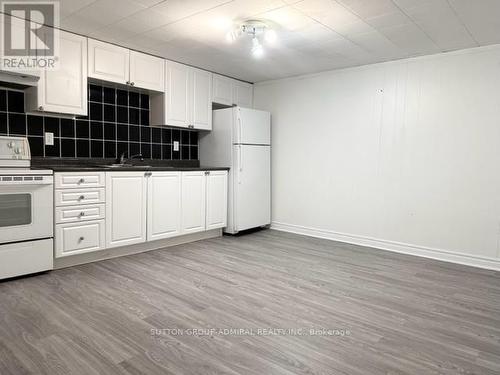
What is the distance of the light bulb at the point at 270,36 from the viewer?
309 centimetres

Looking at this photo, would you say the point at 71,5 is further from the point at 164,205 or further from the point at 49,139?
the point at 164,205

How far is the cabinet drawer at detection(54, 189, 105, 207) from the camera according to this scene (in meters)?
3.00

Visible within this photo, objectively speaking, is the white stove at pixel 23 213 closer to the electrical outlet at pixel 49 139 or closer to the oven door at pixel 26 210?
the oven door at pixel 26 210

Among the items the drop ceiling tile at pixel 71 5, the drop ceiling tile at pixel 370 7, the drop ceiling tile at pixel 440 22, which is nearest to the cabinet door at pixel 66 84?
the drop ceiling tile at pixel 71 5

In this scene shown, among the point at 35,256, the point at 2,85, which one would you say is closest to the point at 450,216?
the point at 35,256

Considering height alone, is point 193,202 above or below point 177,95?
below

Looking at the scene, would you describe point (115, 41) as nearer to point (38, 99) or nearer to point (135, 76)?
point (135, 76)

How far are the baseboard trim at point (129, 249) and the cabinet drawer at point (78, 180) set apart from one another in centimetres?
66

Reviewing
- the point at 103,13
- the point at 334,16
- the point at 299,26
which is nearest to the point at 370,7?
the point at 334,16

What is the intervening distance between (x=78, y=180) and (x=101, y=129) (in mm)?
919

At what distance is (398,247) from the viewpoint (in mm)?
3992

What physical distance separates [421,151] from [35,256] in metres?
3.85

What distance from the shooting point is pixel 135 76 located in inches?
147

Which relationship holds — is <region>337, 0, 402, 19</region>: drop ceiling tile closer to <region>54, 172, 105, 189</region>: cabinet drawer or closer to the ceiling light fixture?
the ceiling light fixture
